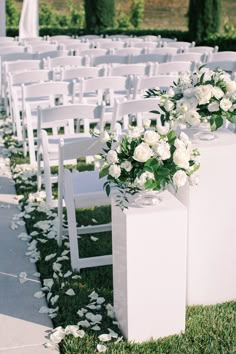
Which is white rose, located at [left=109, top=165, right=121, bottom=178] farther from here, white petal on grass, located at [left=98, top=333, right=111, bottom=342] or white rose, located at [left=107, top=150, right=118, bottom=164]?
white petal on grass, located at [left=98, top=333, right=111, bottom=342]

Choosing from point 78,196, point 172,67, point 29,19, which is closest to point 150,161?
point 78,196

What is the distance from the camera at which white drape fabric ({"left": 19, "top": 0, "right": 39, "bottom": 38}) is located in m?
15.6

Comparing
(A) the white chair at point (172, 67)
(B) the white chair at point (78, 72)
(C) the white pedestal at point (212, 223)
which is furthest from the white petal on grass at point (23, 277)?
(A) the white chair at point (172, 67)

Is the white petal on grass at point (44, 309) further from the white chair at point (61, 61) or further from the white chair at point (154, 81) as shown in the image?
the white chair at point (61, 61)

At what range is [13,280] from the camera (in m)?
4.82

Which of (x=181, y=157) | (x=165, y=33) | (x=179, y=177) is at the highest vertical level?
(x=181, y=157)

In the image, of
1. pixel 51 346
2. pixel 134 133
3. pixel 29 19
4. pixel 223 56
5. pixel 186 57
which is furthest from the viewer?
pixel 29 19

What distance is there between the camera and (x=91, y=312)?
4.35 meters

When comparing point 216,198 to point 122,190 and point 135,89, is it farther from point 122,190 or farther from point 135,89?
point 135,89

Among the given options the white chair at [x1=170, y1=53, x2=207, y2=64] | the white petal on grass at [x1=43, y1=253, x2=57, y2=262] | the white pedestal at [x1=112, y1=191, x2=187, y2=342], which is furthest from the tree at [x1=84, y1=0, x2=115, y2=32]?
the white pedestal at [x1=112, y1=191, x2=187, y2=342]

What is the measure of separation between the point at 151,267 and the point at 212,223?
60 centimetres

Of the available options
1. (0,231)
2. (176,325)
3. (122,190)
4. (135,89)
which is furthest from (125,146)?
(135,89)

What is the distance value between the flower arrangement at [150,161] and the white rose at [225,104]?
52 centimetres

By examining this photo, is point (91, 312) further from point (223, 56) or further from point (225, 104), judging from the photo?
point (223, 56)
